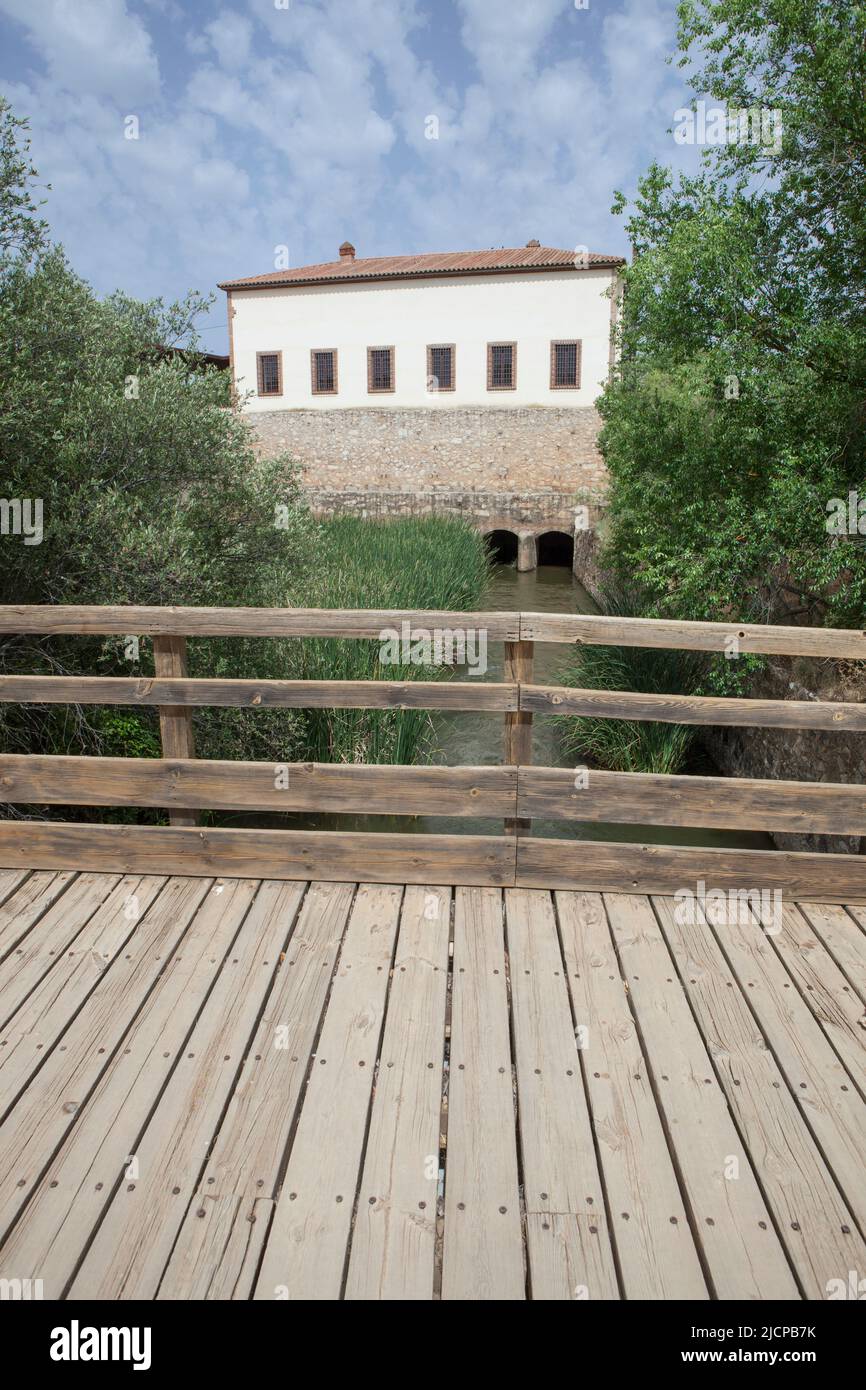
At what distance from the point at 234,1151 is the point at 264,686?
1657mm

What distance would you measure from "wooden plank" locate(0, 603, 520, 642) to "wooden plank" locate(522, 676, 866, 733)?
0.28 meters

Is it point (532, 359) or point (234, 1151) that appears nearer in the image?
point (234, 1151)

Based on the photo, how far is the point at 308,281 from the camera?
2697cm

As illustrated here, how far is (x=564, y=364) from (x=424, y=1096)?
26.2 m

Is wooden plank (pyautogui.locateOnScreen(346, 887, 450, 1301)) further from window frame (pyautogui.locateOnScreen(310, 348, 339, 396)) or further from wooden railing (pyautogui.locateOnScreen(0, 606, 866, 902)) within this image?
window frame (pyautogui.locateOnScreen(310, 348, 339, 396))

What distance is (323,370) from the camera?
27.9 metres

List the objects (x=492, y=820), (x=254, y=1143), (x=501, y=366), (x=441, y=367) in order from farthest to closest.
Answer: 1. (x=441, y=367)
2. (x=501, y=366)
3. (x=492, y=820)
4. (x=254, y=1143)

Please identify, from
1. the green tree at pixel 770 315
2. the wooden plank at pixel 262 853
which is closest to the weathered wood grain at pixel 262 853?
the wooden plank at pixel 262 853

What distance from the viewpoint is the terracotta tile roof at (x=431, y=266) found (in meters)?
25.1

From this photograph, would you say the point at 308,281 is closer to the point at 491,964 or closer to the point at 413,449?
the point at 413,449

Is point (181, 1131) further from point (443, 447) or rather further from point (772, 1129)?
point (443, 447)

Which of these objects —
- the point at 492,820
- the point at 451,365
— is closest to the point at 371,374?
the point at 451,365

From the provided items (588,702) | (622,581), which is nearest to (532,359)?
(622,581)
